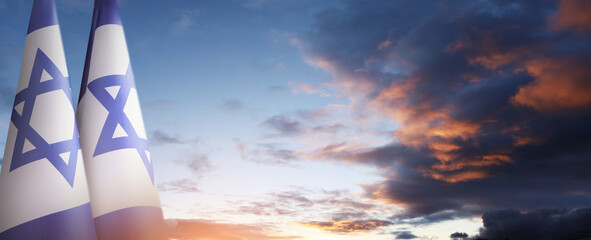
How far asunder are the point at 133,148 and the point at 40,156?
4119 mm

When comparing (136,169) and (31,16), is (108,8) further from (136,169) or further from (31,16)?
(136,169)

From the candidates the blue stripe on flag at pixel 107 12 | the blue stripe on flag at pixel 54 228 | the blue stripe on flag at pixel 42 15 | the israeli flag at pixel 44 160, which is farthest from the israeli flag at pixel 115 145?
the blue stripe on flag at pixel 42 15

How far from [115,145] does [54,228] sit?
15.6ft

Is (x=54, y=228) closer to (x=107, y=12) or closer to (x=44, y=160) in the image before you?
(x=44, y=160)

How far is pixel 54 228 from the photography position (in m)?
20.9

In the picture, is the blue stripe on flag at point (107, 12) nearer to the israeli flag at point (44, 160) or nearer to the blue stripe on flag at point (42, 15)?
the blue stripe on flag at point (42, 15)

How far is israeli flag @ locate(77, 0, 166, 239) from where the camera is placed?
918 inches

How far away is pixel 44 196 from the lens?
2108 centimetres

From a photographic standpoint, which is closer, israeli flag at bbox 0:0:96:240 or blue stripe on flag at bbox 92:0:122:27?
israeli flag at bbox 0:0:96:240

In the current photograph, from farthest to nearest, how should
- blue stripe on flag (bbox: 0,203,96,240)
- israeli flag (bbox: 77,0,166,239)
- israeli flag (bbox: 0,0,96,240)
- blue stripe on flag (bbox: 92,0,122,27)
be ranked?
blue stripe on flag (bbox: 92,0,122,27), israeli flag (bbox: 77,0,166,239), israeli flag (bbox: 0,0,96,240), blue stripe on flag (bbox: 0,203,96,240)

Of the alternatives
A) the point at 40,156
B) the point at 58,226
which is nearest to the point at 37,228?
the point at 58,226

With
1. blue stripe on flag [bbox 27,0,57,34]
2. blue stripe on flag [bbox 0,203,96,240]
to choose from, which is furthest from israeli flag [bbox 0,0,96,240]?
blue stripe on flag [bbox 27,0,57,34]

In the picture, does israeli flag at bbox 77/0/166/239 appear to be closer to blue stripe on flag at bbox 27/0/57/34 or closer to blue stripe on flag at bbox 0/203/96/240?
blue stripe on flag at bbox 0/203/96/240

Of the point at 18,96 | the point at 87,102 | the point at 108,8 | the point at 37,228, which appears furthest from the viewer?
the point at 108,8
